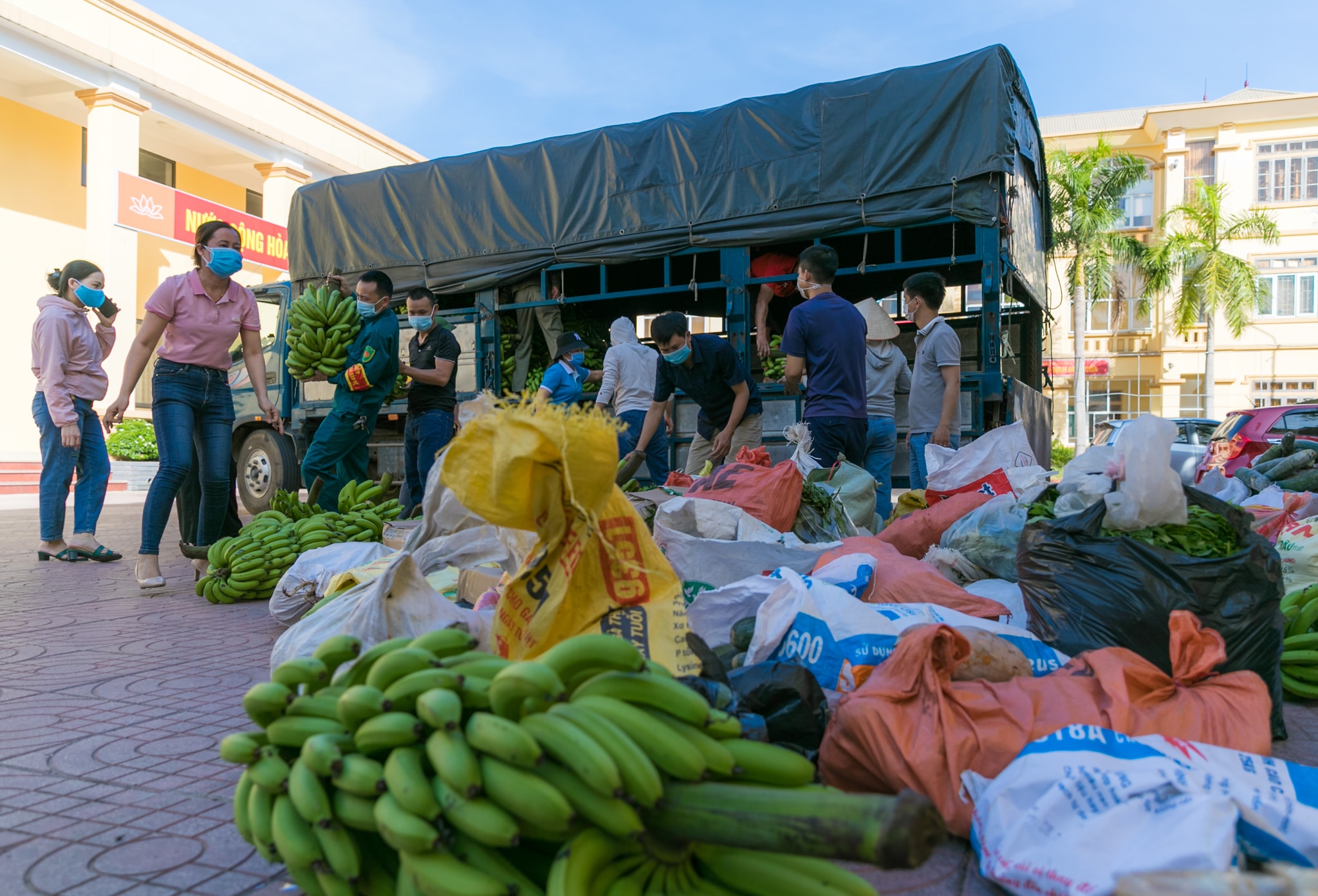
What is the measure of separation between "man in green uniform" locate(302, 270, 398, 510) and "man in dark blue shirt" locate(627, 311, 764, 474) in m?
1.89

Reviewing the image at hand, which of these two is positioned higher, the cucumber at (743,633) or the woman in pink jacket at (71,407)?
the woman in pink jacket at (71,407)

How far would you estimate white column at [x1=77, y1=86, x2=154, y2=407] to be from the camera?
1638 cm

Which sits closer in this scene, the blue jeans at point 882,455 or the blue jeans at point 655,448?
the blue jeans at point 882,455

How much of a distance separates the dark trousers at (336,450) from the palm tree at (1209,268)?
96.1 feet

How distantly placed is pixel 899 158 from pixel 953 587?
4599 mm

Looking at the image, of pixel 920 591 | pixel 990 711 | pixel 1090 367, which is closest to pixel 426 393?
pixel 920 591

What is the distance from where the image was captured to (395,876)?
4.98 feet

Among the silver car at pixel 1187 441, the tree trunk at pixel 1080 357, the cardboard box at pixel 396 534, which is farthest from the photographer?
the tree trunk at pixel 1080 357

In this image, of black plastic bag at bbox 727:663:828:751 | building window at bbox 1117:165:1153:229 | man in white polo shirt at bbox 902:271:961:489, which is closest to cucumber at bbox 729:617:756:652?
black plastic bag at bbox 727:663:828:751

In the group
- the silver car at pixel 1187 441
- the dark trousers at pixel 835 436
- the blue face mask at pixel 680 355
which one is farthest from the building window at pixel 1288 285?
the blue face mask at pixel 680 355

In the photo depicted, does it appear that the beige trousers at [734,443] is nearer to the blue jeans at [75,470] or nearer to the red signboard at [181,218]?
the blue jeans at [75,470]

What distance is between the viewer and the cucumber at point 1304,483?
6.01 m

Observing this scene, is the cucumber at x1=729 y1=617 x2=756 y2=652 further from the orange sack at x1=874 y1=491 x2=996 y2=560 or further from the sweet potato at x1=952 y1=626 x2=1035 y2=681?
the orange sack at x1=874 y1=491 x2=996 y2=560

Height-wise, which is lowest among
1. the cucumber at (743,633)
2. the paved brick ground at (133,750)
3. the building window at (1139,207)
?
the paved brick ground at (133,750)
